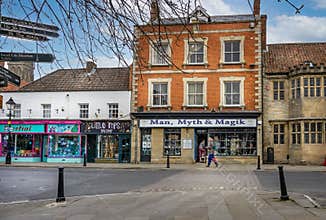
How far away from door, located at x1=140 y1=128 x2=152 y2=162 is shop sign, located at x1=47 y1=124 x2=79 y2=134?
5.59 meters

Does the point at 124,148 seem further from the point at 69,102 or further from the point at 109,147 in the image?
the point at 69,102

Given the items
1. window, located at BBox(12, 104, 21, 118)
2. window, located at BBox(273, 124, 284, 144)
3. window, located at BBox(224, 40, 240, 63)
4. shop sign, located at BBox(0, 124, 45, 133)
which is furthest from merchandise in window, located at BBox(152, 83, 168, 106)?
window, located at BBox(12, 104, 21, 118)

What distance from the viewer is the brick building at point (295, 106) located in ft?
88.9

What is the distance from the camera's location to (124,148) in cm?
3105

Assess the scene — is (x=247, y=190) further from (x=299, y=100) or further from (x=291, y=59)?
(x=291, y=59)

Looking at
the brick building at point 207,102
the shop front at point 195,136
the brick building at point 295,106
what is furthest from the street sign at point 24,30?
the brick building at point 295,106

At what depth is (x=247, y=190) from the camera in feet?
42.7

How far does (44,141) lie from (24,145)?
1718 millimetres

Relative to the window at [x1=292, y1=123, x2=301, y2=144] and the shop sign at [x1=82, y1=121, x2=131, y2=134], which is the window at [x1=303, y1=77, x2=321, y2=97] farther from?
the shop sign at [x1=82, y1=121, x2=131, y2=134]

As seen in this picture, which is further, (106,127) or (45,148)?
(45,148)

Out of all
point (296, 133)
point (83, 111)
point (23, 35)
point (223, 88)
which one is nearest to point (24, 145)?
point (83, 111)

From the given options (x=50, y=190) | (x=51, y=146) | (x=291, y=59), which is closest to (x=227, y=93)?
(x=291, y=59)

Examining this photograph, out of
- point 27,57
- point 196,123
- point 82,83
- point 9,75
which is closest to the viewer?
point 27,57

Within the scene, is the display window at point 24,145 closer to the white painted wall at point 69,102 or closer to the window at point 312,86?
the white painted wall at point 69,102
